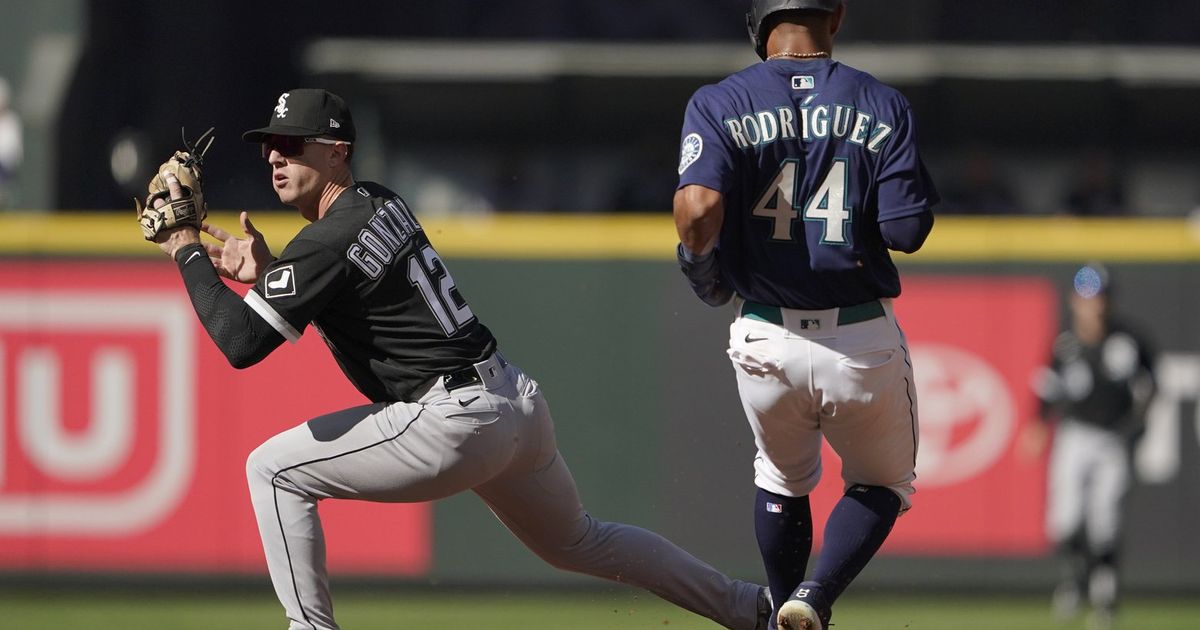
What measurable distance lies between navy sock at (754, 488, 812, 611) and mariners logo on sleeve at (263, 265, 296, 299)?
1469mm

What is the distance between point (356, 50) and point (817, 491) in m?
6.57

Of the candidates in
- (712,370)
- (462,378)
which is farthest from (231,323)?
(712,370)

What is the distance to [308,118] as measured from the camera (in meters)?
4.53

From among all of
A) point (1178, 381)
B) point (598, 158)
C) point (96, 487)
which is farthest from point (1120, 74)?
point (96, 487)

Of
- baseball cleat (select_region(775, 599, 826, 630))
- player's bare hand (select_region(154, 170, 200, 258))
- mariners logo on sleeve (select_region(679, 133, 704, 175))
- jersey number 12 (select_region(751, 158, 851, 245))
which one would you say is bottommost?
baseball cleat (select_region(775, 599, 826, 630))

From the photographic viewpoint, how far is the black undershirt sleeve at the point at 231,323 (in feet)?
14.2

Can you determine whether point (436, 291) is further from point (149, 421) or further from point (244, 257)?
point (149, 421)

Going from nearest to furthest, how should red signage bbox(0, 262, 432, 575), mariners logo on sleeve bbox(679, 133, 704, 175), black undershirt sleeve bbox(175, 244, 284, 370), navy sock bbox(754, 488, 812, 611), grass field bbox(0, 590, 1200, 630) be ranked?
mariners logo on sleeve bbox(679, 133, 704, 175) → black undershirt sleeve bbox(175, 244, 284, 370) → navy sock bbox(754, 488, 812, 611) → grass field bbox(0, 590, 1200, 630) → red signage bbox(0, 262, 432, 575)

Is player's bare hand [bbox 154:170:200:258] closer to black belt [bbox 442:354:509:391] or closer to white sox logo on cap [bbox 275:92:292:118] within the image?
white sox logo on cap [bbox 275:92:292:118]

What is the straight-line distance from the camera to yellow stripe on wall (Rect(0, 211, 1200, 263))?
348 inches

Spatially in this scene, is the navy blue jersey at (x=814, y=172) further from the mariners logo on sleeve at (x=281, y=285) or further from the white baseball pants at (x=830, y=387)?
the mariners logo on sleeve at (x=281, y=285)

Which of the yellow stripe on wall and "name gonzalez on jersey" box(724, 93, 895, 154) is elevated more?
"name gonzalez on jersey" box(724, 93, 895, 154)

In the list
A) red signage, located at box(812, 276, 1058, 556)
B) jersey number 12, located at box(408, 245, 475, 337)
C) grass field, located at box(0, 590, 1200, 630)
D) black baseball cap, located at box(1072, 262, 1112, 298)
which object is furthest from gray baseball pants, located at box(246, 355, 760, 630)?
black baseball cap, located at box(1072, 262, 1112, 298)

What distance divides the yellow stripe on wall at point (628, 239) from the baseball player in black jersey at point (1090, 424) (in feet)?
0.84
